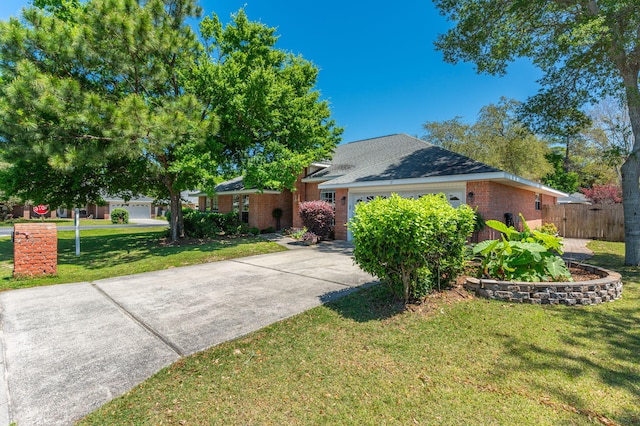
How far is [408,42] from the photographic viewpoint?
13.6 meters

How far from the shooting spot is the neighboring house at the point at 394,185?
1032 cm

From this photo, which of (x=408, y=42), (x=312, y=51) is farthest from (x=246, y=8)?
(x=408, y=42)

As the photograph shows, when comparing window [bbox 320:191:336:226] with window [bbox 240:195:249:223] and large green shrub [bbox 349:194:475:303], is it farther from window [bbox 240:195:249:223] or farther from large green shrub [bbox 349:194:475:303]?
large green shrub [bbox 349:194:475:303]

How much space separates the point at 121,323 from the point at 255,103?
929 centimetres

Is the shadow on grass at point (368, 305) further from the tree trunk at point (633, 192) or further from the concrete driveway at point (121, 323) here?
the tree trunk at point (633, 192)

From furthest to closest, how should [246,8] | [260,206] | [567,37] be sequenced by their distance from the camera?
[260,206] < [246,8] < [567,37]

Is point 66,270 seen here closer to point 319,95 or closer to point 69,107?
point 69,107

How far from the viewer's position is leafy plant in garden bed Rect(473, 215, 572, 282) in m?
5.26

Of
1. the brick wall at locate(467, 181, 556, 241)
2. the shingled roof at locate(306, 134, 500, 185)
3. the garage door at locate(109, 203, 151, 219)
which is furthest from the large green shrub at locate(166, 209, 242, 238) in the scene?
the garage door at locate(109, 203, 151, 219)

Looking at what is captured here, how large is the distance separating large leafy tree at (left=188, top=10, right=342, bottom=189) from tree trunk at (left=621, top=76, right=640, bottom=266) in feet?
34.9

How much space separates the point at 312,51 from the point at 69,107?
11.8 m

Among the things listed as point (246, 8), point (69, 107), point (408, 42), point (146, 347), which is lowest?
point (146, 347)

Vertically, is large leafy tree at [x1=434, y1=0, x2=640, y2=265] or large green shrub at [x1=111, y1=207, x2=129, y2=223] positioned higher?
large leafy tree at [x1=434, y1=0, x2=640, y2=265]

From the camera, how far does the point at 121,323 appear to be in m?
4.39
